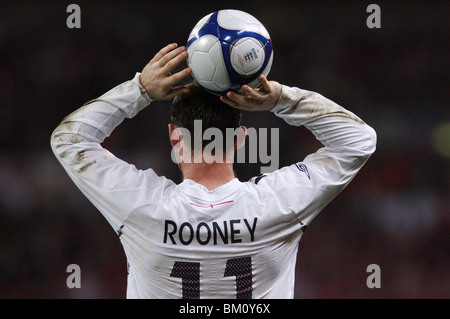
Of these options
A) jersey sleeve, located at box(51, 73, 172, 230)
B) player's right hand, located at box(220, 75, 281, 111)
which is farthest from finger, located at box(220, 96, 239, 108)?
jersey sleeve, located at box(51, 73, 172, 230)

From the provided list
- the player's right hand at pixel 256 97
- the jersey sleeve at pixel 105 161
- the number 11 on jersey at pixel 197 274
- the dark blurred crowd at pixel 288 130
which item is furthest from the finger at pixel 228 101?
the dark blurred crowd at pixel 288 130

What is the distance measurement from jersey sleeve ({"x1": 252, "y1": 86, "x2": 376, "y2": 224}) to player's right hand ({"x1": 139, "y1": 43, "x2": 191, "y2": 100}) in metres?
0.49

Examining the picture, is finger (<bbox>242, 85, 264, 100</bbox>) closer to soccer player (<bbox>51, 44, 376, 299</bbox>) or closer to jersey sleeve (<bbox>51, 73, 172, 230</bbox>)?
soccer player (<bbox>51, 44, 376, 299</bbox>)

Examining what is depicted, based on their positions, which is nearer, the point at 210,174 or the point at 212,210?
the point at 212,210

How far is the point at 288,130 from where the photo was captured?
7.68m

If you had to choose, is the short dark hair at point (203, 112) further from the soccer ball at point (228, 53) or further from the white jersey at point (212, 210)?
the white jersey at point (212, 210)

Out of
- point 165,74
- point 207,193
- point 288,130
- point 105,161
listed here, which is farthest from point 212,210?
point 288,130

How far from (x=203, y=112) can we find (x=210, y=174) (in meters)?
→ 0.29

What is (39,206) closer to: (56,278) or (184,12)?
(56,278)

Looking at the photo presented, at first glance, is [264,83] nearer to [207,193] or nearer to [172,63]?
[172,63]

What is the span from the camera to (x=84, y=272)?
22.7ft

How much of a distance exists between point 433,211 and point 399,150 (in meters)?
0.98

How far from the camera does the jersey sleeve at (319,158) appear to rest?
242cm
